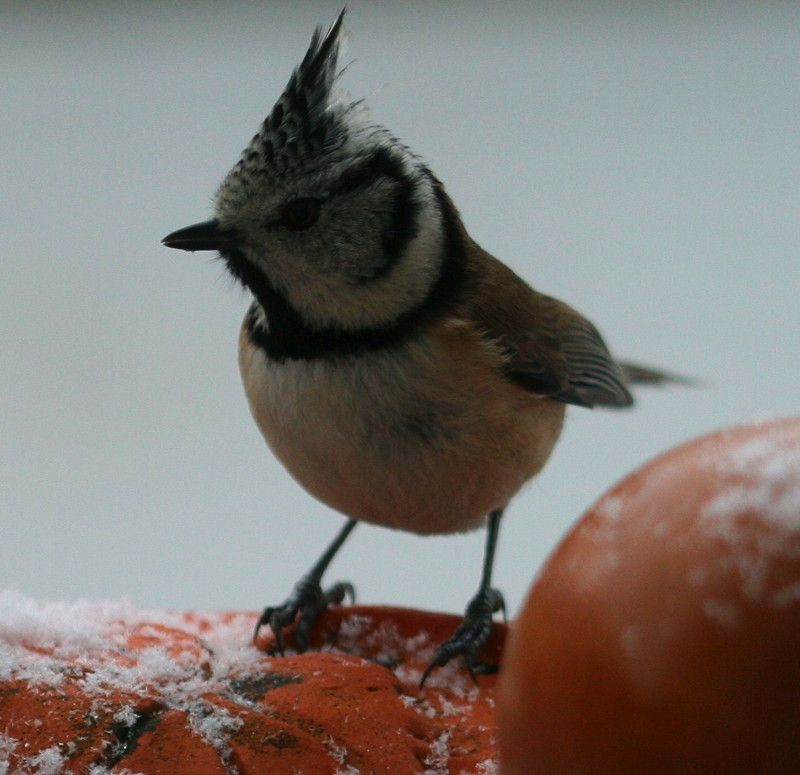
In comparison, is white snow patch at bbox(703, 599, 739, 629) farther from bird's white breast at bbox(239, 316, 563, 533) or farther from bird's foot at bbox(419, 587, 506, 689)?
bird's white breast at bbox(239, 316, 563, 533)

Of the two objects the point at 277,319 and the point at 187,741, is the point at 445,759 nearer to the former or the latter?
the point at 187,741

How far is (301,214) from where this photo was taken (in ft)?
5.69

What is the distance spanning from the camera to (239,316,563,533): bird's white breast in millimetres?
1782

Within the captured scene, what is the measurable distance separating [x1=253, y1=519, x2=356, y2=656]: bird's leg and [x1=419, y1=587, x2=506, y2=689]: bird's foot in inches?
10.2

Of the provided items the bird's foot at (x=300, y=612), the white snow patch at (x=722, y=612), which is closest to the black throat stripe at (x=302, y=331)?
the bird's foot at (x=300, y=612)

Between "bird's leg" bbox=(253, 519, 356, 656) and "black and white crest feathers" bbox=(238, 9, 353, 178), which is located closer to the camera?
"black and white crest feathers" bbox=(238, 9, 353, 178)

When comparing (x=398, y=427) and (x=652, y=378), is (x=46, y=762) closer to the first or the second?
(x=398, y=427)

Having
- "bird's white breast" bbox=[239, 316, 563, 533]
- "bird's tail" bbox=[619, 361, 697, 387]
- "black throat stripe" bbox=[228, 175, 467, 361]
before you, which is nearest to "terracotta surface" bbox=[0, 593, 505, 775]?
"bird's white breast" bbox=[239, 316, 563, 533]

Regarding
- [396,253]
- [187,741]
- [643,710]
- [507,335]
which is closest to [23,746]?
[187,741]

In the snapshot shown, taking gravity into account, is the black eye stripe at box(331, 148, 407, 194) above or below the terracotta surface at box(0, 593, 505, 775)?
above

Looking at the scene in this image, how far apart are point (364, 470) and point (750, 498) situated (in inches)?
37.8

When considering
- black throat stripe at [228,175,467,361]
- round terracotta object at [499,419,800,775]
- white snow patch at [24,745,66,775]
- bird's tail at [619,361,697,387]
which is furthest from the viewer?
bird's tail at [619,361,697,387]

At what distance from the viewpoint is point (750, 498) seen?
3.00 feet

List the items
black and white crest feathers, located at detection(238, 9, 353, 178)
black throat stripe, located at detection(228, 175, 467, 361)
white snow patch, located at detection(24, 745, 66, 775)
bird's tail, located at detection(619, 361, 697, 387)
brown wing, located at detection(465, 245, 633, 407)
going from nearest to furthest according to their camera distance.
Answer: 1. white snow patch, located at detection(24, 745, 66, 775)
2. black and white crest feathers, located at detection(238, 9, 353, 178)
3. black throat stripe, located at detection(228, 175, 467, 361)
4. brown wing, located at detection(465, 245, 633, 407)
5. bird's tail, located at detection(619, 361, 697, 387)
